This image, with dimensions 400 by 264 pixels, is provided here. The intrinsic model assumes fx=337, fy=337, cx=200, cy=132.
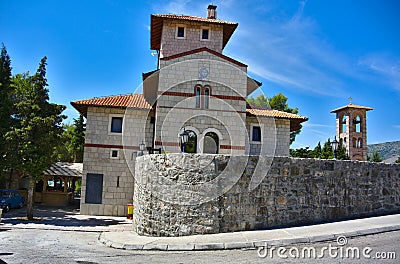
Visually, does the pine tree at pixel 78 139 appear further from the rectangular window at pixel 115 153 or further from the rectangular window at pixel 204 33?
the rectangular window at pixel 204 33

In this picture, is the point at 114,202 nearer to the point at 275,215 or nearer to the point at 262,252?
the point at 275,215

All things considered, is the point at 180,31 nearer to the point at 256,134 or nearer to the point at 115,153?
the point at 256,134

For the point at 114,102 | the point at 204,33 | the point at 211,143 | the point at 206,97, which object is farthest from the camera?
the point at 204,33

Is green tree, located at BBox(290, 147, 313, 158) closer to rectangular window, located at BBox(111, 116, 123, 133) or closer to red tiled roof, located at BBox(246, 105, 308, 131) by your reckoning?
red tiled roof, located at BBox(246, 105, 308, 131)

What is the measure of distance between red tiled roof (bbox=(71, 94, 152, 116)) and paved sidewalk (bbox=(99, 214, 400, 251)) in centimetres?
1261

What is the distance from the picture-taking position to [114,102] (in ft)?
73.6

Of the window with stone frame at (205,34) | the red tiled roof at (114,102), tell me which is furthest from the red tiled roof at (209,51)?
the window with stone frame at (205,34)

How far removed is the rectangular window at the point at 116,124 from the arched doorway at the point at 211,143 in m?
5.79

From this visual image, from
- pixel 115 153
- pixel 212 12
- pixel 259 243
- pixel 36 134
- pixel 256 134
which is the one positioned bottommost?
pixel 259 243

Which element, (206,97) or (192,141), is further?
(206,97)

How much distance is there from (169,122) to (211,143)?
2.96 metres

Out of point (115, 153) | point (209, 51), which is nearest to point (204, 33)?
point (209, 51)

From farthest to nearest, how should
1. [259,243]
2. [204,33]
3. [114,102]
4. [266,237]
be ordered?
[204,33] < [114,102] < [266,237] < [259,243]

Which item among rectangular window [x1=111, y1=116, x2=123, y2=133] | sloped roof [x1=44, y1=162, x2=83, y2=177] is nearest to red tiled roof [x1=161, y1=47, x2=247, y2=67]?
rectangular window [x1=111, y1=116, x2=123, y2=133]
